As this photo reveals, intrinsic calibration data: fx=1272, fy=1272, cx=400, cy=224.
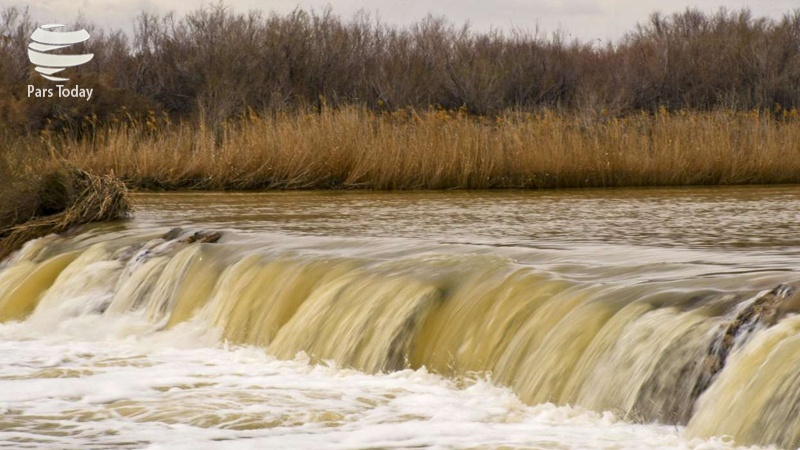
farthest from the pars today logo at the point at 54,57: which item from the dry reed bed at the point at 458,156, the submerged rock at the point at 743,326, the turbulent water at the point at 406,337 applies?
the submerged rock at the point at 743,326

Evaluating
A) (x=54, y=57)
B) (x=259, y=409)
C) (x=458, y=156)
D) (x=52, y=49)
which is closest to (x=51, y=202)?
(x=259, y=409)

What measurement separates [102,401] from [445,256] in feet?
7.21

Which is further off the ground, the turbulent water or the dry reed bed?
the dry reed bed

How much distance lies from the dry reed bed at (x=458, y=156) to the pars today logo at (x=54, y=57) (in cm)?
895

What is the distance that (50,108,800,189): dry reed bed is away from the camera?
15.6 metres

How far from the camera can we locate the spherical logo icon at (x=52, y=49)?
28516 millimetres

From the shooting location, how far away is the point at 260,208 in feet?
41.2

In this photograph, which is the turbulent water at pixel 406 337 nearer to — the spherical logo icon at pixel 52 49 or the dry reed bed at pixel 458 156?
the dry reed bed at pixel 458 156

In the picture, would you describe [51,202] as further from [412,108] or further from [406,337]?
[412,108]

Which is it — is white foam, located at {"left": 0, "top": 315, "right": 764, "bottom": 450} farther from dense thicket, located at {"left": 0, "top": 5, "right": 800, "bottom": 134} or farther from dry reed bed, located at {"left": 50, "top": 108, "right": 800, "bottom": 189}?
dense thicket, located at {"left": 0, "top": 5, "right": 800, "bottom": 134}

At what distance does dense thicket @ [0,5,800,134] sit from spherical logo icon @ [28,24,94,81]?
0.46 m

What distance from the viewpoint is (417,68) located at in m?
36.8

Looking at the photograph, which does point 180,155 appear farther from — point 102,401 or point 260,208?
point 102,401

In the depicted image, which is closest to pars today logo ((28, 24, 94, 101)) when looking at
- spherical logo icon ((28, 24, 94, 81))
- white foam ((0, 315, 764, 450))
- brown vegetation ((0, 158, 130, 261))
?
spherical logo icon ((28, 24, 94, 81))
